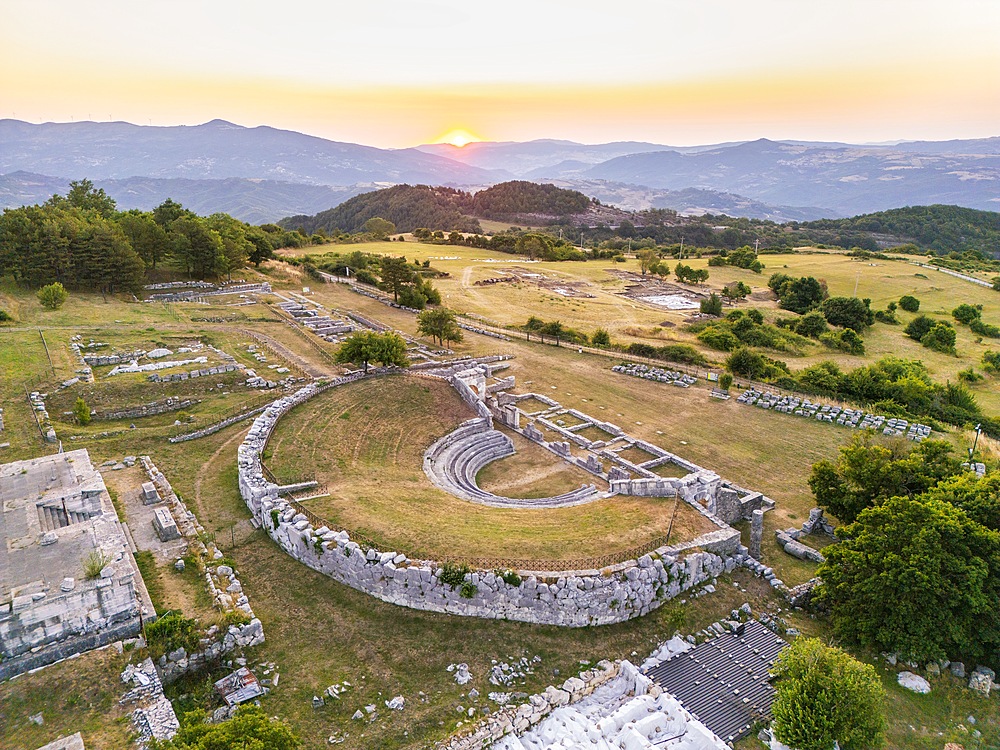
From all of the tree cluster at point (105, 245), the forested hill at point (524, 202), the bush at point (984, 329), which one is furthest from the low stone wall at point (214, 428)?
the forested hill at point (524, 202)

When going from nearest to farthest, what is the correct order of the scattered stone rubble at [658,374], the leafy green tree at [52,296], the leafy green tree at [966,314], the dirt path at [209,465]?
the dirt path at [209,465] < the scattered stone rubble at [658,374] < the leafy green tree at [52,296] < the leafy green tree at [966,314]

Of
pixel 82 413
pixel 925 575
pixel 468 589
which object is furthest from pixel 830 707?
pixel 82 413

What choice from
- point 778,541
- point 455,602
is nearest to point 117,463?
point 455,602

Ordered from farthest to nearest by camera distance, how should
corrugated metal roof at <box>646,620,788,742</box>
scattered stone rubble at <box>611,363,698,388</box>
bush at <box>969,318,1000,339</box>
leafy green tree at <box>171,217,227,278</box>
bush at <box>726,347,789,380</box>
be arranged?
bush at <box>969,318,1000,339</box>
leafy green tree at <box>171,217,227,278</box>
bush at <box>726,347,789,380</box>
scattered stone rubble at <box>611,363,698,388</box>
corrugated metal roof at <box>646,620,788,742</box>

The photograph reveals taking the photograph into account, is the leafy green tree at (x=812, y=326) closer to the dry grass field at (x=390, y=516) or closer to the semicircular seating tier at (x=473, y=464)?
the dry grass field at (x=390, y=516)

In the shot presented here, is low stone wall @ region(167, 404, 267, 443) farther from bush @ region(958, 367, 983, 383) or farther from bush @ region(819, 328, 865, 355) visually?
bush @ region(958, 367, 983, 383)

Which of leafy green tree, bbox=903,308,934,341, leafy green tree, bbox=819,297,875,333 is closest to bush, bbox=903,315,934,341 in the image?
leafy green tree, bbox=903,308,934,341

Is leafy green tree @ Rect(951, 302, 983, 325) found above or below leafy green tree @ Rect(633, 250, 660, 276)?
below
